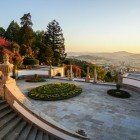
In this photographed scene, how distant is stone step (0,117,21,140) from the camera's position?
31.1ft

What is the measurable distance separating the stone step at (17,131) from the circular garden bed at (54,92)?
8.04 meters

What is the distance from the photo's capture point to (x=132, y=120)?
14.4m

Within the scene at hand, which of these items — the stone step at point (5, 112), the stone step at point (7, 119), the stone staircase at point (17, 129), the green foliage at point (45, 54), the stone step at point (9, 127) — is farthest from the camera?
the green foliage at point (45, 54)

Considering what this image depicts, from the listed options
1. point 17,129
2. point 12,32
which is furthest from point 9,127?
point 12,32

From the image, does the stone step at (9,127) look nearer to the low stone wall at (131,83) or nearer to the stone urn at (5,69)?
the stone urn at (5,69)

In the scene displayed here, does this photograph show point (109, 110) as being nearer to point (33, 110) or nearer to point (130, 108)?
point (130, 108)

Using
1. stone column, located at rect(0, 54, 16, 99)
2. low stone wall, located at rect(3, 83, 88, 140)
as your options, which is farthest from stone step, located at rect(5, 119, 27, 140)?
stone column, located at rect(0, 54, 16, 99)

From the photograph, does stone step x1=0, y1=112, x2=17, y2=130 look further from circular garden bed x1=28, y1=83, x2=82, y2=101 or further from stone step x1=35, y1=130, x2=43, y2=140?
circular garden bed x1=28, y1=83, x2=82, y2=101

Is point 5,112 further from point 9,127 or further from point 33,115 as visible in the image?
point 33,115

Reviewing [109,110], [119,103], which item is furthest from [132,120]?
[119,103]

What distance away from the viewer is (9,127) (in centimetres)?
1012

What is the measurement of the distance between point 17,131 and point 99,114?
22.6 ft

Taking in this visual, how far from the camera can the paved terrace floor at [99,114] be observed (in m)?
12.4

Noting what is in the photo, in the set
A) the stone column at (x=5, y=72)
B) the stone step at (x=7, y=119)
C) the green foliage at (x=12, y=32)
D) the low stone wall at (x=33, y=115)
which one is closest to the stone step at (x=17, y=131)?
the low stone wall at (x=33, y=115)
